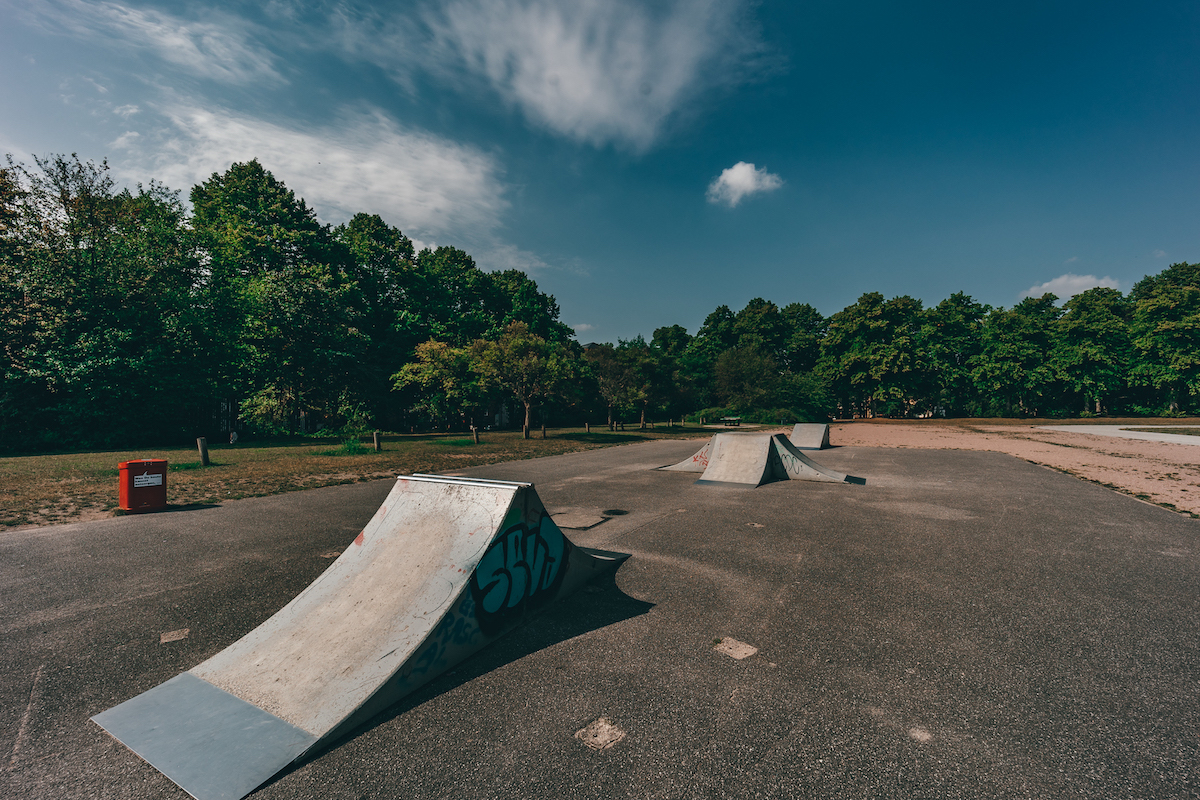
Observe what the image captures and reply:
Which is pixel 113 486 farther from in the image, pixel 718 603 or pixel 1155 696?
pixel 1155 696

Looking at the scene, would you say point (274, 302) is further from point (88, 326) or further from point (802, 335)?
point (802, 335)

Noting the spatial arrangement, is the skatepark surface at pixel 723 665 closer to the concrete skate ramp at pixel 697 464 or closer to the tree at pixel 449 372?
the concrete skate ramp at pixel 697 464

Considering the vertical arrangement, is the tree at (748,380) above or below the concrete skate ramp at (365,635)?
above

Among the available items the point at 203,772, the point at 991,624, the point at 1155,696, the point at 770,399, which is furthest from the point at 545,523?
the point at 770,399

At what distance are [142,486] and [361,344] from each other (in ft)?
70.0

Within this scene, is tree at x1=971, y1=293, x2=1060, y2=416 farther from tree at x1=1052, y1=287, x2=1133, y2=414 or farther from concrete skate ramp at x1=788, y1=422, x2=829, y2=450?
concrete skate ramp at x1=788, y1=422, x2=829, y2=450

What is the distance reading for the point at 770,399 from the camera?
43.6 m

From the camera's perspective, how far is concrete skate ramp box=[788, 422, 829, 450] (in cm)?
2067

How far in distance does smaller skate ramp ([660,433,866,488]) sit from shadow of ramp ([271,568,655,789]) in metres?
6.77

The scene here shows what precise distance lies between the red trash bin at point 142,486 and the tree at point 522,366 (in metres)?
15.8

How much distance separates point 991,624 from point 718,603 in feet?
7.67

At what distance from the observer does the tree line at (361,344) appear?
1962 centimetres

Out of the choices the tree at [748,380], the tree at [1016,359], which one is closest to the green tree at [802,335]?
the tree at [1016,359]

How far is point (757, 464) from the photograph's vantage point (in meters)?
11.5
